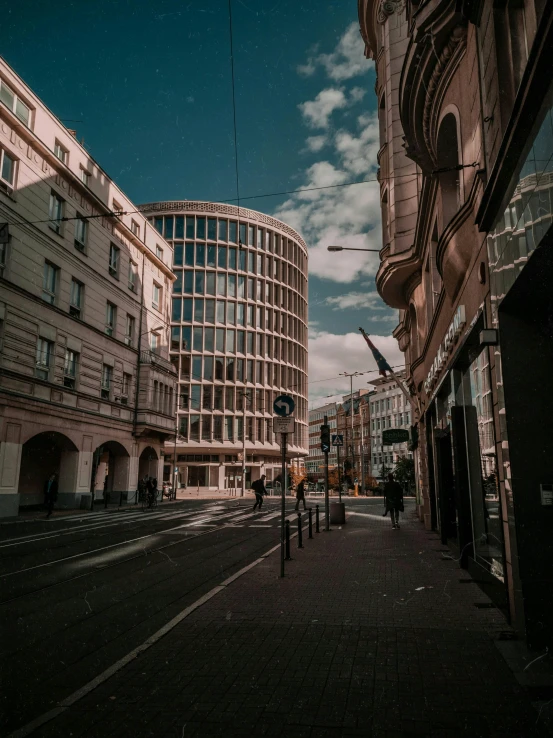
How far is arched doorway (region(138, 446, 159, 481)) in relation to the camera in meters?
41.2

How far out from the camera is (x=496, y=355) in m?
6.59

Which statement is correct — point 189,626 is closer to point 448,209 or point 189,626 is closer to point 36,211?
point 448,209

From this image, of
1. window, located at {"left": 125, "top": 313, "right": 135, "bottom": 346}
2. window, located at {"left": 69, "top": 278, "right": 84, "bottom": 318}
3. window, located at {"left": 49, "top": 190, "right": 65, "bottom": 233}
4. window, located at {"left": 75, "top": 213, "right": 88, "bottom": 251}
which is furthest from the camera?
window, located at {"left": 125, "top": 313, "right": 135, "bottom": 346}

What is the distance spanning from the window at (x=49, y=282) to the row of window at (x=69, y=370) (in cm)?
216

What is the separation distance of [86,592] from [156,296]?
35591mm

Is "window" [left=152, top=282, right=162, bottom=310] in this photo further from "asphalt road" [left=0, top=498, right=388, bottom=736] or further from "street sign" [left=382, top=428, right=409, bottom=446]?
"asphalt road" [left=0, top=498, right=388, bottom=736]

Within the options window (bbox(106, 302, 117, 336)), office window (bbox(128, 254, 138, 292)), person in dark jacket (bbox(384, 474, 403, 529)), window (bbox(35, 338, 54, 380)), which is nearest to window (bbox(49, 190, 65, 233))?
window (bbox(35, 338, 54, 380))

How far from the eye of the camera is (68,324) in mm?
29312

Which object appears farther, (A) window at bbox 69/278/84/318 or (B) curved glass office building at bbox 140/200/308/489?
(B) curved glass office building at bbox 140/200/308/489

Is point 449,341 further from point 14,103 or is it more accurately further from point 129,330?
point 129,330

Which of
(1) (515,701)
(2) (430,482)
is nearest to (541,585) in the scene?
(1) (515,701)

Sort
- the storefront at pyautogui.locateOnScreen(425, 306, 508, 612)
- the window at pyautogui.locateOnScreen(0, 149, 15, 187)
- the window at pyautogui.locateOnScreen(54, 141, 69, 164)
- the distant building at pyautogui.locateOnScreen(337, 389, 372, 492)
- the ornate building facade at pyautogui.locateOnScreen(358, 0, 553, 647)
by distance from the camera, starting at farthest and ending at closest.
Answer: the distant building at pyautogui.locateOnScreen(337, 389, 372, 492) → the window at pyautogui.locateOnScreen(54, 141, 69, 164) → the window at pyautogui.locateOnScreen(0, 149, 15, 187) → the storefront at pyautogui.locateOnScreen(425, 306, 508, 612) → the ornate building facade at pyautogui.locateOnScreen(358, 0, 553, 647)

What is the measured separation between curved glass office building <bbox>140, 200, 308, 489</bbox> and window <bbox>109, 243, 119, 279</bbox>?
31.5 metres

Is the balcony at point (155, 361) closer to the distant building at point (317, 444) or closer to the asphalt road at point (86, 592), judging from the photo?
the asphalt road at point (86, 592)
